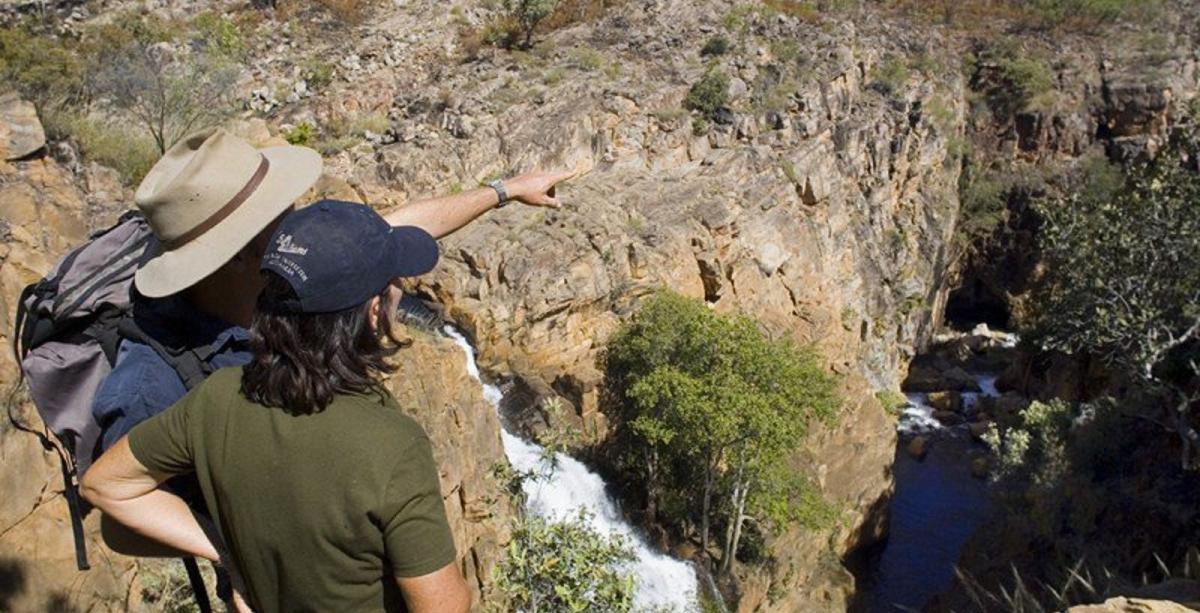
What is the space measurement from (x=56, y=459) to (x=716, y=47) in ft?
67.4

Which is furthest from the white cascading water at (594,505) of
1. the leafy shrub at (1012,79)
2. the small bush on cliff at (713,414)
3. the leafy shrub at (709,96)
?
the leafy shrub at (1012,79)

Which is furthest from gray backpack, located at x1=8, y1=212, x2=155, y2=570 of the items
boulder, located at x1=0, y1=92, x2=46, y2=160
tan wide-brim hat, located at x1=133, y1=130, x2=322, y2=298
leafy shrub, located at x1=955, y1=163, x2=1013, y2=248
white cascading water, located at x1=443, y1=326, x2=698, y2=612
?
leafy shrub, located at x1=955, y1=163, x2=1013, y2=248

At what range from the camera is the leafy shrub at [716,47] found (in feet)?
75.0

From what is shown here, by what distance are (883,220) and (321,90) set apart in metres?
16.3

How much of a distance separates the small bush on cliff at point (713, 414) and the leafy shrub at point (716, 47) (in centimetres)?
969

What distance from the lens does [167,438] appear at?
1712 millimetres

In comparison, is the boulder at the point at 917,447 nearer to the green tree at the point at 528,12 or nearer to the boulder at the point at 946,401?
the boulder at the point at 946,401

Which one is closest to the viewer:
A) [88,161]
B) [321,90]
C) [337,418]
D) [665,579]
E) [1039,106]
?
[337,418]

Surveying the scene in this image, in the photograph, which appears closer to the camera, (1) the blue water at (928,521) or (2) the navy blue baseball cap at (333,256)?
(2) the navy blue baseball cap at (333,256)

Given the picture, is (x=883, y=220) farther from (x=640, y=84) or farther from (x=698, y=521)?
(x=698, y=521)

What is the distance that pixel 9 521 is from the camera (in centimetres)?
465

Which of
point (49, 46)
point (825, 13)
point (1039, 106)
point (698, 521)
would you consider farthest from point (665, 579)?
point (1039, 106)

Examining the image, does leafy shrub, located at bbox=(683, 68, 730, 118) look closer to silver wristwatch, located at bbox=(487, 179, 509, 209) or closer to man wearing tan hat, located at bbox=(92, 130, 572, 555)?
silver wristwatch, located at bbox=(487, 179, 509, 209)

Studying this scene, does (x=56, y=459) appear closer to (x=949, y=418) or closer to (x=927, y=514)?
(x=927, y=514)
